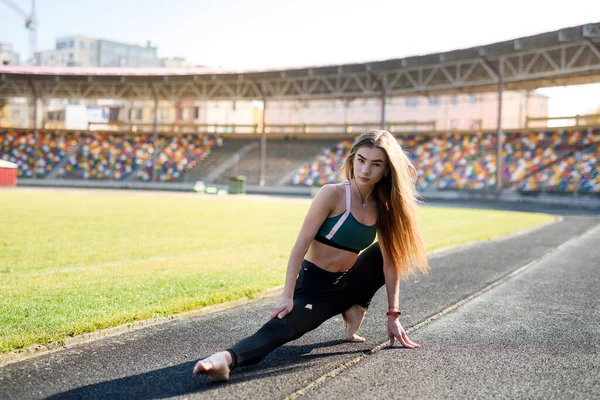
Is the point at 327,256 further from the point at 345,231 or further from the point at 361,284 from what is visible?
the point at 361,284

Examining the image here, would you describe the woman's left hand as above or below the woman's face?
below

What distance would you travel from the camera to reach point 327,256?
4.38 m

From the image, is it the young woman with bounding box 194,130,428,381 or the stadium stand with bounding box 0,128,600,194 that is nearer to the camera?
the young woman with bounding box 194,130,428,381

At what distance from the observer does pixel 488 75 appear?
3928 cm

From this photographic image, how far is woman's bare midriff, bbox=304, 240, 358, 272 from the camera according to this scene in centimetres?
437

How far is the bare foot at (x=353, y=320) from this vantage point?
15.7ft

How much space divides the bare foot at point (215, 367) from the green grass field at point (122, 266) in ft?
5.38

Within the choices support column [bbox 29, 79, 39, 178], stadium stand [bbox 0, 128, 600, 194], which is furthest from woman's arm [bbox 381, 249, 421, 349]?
support column [bbox 29, 79, 39, 178]

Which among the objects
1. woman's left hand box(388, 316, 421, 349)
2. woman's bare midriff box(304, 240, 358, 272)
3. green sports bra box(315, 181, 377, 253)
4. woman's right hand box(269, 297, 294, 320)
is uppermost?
green sports bra box(315, 181, 377, 253)

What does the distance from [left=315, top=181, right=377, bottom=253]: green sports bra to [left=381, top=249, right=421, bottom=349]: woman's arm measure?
38cm

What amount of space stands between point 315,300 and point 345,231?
564 millimetres

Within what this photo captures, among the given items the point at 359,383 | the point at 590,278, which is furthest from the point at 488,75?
the point at 359,383

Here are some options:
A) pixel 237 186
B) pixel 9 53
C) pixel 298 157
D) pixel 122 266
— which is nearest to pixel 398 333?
pixel 122 266

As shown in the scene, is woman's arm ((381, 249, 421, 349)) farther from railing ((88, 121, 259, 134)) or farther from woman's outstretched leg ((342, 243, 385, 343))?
railing ((88, 121, 259, 134))
